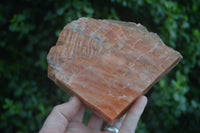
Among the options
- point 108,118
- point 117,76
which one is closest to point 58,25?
point 117,76

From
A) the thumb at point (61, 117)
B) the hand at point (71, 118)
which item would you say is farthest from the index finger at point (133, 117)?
the thumb at point (61, 117)

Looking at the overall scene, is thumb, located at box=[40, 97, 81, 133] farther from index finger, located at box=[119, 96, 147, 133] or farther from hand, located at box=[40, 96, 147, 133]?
index finger, located at box=[119, 96, 147, 133]

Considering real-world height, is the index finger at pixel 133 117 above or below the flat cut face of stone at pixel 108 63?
below

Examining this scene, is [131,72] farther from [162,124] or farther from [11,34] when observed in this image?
[11,34]

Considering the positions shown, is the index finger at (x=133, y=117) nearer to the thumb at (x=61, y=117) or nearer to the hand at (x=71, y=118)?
the hand at (x=71, y=118)

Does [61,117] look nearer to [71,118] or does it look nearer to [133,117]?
[71,118]

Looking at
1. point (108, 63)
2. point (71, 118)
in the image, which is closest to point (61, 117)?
point (71, 118)
